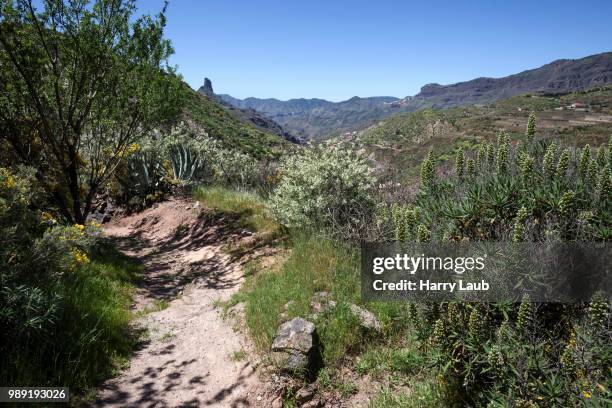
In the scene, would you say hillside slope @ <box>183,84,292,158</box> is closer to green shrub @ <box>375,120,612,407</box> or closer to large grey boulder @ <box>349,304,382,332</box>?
large grey boulder @ <box>349,304,382,332</box>

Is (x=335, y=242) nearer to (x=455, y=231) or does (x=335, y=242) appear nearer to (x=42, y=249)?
(x=455, y=231)

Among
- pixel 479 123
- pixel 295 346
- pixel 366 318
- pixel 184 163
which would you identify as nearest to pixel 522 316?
pixel 366 318

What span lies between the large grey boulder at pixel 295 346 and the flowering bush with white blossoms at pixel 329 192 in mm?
2890

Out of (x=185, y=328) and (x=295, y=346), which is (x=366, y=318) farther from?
(x=185, y=328)

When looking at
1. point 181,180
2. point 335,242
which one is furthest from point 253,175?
point 335,242

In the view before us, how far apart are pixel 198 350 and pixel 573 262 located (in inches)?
187

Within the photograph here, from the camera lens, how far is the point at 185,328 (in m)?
5.97

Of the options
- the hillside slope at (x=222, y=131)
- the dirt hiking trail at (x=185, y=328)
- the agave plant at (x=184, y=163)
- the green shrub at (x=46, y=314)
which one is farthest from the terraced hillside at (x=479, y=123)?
the green shrub at (x=46, y=314)

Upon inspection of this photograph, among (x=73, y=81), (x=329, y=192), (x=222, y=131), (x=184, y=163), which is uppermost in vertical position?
(x=222, y=131)

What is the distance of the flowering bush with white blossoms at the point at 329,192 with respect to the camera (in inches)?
309

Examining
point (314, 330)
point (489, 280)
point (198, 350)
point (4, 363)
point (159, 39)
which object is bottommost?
point (198, 350)

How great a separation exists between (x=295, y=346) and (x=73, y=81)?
6.69m

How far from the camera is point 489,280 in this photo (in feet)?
11.3

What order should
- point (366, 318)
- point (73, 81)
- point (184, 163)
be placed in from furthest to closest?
point (184, 163), point (73, 81), point (366, 318)
